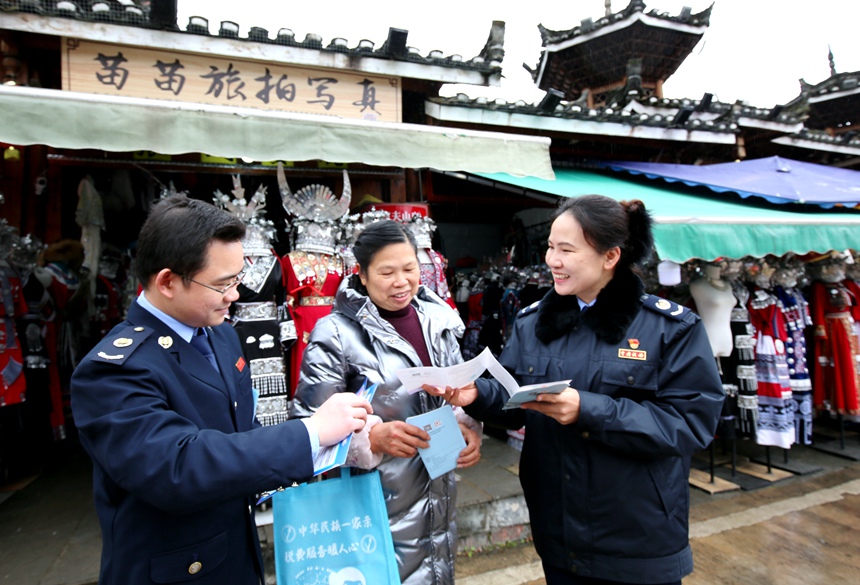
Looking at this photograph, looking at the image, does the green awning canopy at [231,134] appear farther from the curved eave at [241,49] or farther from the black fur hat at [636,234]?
the black fur hat at [636,234]

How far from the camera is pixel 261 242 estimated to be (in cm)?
354

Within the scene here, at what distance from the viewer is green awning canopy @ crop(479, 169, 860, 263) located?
3783 mm

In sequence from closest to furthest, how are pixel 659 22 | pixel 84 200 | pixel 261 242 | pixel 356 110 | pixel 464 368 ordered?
1. pixel 464 368
2. pixel 261 242
3. pixel 84 200
4. pixel 356 110
5. pixel 659 22

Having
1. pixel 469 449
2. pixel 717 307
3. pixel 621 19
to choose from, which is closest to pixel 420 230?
pixel 469 449

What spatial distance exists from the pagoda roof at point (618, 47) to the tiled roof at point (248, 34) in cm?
537

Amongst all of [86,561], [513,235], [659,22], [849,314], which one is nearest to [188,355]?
[86,561]

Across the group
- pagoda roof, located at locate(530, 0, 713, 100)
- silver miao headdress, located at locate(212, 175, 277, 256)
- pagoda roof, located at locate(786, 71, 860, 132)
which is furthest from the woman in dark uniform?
pagoda roof, located at locate(786, 71, 860, 132)

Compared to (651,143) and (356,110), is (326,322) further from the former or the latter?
(651,143)

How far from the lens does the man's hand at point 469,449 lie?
197cm

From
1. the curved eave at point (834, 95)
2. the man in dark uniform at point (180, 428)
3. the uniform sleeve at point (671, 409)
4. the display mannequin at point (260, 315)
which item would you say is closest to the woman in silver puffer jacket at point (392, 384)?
the man in dark uniform at point (180, 428)

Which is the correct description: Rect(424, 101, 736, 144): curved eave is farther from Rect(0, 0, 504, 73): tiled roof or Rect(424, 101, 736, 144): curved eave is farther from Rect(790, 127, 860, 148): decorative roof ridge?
Rect(790, 127, 860, 148): decorative roof ridge

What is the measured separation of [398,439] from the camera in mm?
1704

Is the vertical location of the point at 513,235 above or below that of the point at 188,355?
above

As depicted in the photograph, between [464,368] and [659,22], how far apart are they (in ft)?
32.8
